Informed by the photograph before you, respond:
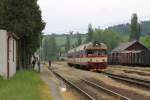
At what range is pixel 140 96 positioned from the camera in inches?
Answer: 945

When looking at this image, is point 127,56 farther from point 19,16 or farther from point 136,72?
point 19,16

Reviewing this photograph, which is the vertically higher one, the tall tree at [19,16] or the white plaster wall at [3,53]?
the tall tree at [19,16]

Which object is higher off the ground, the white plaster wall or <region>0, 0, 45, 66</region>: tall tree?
<region>0, 0, 45, 66</region>: tall tree

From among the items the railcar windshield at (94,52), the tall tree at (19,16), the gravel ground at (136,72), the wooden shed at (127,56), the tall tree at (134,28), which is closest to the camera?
the gravel ground at (136,72)

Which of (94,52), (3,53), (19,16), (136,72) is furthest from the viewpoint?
(94,52)

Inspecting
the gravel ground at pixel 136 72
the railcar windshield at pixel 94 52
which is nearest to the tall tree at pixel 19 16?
the railcar windshield at pixel 94 52

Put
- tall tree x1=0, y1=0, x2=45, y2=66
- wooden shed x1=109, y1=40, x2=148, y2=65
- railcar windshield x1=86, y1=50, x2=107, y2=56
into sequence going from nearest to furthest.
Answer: tall tree x1=0, y1=0, x2=45, y2=66, railcar windshield x1=86, y1=50, x2=107, y2=56, wooden shed x1=109, y1=40, x2=148, y2=65

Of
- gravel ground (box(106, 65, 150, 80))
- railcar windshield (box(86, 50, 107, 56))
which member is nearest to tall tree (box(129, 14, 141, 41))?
gravel ground (box(106, 65, 150, 80))

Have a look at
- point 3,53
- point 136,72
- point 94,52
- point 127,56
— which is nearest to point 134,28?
point 127,56

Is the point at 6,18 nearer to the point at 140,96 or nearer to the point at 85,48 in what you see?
the point at 85,48

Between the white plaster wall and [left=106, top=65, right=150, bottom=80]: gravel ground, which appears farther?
[left=106, top=65, right=150, bottom=80]: gravel ground

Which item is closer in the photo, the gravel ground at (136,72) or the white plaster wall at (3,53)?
the white plaster wall at (3,53)

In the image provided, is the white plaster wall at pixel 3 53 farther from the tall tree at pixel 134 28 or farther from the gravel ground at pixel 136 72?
the tall tree at pixel 134 28

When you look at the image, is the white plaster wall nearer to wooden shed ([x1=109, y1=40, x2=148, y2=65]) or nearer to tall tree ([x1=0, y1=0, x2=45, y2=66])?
tall tree ([x1=0, y1=0, x2=45, y2=66])
